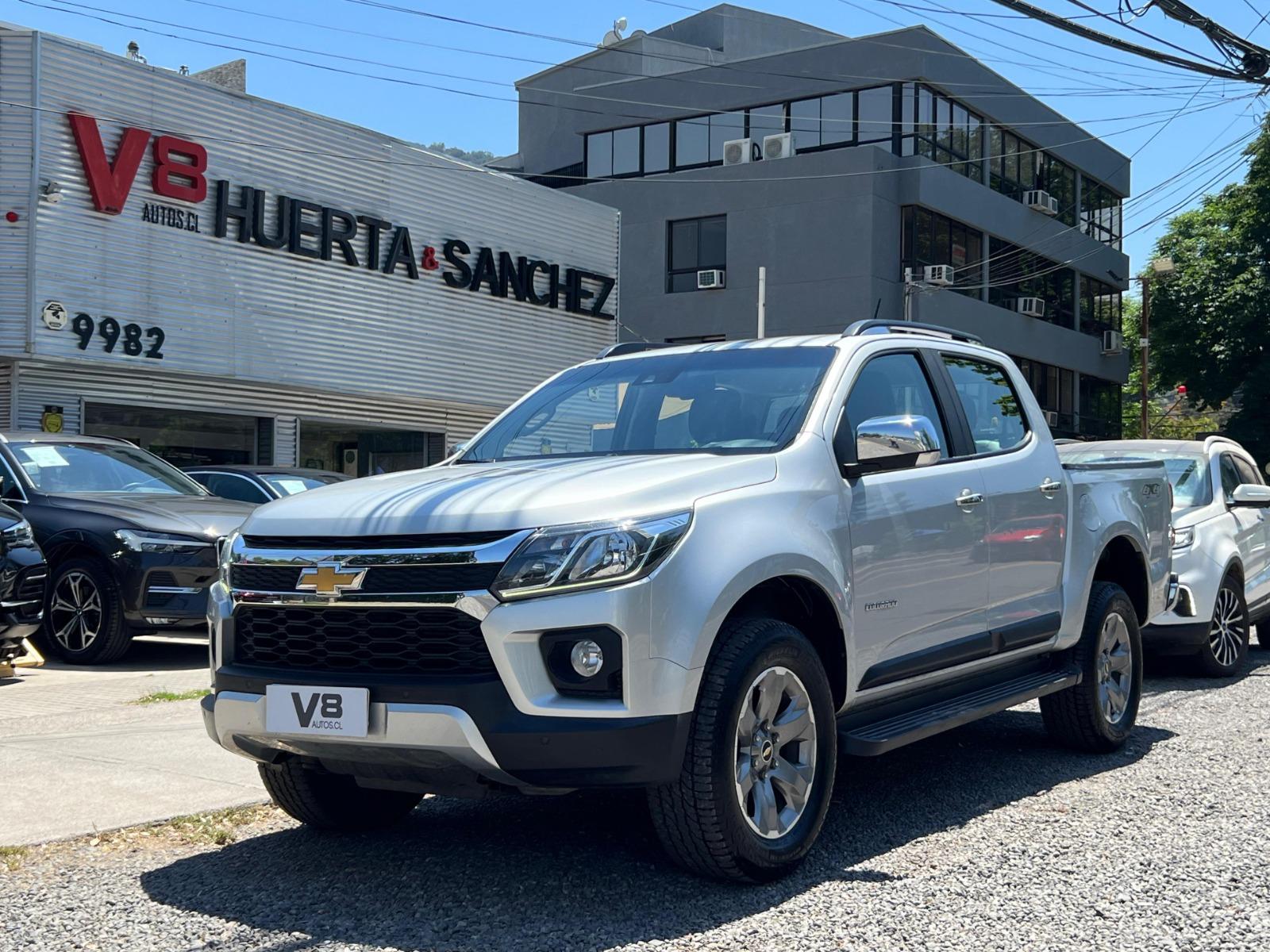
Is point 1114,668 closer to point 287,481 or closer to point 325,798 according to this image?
point 325,798

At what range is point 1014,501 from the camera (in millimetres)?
5980

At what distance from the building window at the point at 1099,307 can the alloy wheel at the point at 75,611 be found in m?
40.1

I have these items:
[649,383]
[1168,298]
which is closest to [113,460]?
[649,383]

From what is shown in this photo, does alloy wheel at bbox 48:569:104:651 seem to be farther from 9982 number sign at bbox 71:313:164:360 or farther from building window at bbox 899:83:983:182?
building window at bbox 899:83:983:182

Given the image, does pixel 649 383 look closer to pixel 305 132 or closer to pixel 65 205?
pixel 65 205

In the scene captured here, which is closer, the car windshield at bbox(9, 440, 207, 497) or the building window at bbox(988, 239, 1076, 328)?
the car windshield at bbox(9, 440, 207, 497)

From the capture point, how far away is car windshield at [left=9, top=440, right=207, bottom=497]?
34.3 ft

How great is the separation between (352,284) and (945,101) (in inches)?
760

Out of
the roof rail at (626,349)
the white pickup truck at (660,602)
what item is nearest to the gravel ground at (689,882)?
the white pickup truck at (660,602)

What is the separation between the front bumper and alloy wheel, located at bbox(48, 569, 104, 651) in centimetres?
638

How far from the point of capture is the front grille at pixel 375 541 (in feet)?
13.2

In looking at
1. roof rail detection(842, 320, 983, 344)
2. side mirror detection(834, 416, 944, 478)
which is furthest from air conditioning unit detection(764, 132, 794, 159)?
side mirror detection(834, 416, 944, 478)

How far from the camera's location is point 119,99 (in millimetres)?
18125

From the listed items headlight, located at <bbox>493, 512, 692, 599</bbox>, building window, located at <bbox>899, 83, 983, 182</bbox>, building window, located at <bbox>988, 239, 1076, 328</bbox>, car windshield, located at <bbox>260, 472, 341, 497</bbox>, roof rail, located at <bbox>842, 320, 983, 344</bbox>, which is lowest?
headlight, located at <bbox>493, 512, 692, 599</bbox>
